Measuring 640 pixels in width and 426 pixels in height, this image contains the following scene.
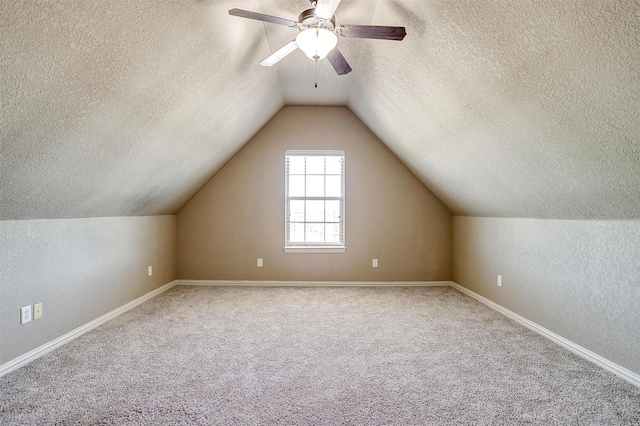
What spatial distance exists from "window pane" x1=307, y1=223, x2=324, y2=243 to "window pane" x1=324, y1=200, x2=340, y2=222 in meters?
0.15

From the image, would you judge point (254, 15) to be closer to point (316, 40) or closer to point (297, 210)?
point (316, 40)

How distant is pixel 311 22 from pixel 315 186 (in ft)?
9.78

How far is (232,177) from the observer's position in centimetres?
461

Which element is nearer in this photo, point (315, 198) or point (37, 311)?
point (37, 311)

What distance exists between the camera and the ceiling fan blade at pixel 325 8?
1635 mm

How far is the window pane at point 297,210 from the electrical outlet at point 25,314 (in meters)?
2.98

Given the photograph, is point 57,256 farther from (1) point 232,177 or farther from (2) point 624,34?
(2) point 624,34

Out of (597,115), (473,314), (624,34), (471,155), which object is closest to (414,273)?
(473,314)

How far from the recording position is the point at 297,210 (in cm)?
473

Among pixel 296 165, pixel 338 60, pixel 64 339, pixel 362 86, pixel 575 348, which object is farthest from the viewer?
pixel 296 165

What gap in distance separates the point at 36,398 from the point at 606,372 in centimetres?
346

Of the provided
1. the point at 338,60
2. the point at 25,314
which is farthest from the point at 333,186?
the point at 25,314

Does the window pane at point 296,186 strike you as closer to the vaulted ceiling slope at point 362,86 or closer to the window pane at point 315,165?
the window pane at point 315,165

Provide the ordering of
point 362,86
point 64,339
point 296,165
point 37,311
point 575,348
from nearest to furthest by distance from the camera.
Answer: point 37,311
point 575,348
point 64,339
point 362,86
point 296,165
